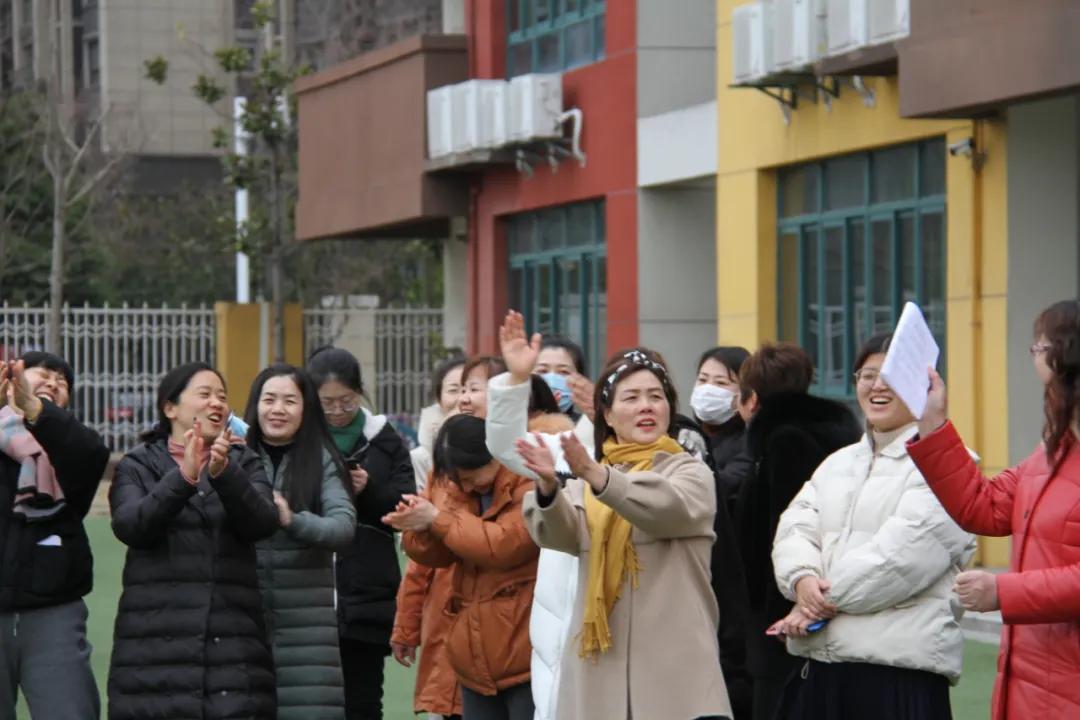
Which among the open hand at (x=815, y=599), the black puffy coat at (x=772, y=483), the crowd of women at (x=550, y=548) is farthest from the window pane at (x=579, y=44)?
the open hand at (x=815, y=599)

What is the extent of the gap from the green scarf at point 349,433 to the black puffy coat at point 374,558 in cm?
2

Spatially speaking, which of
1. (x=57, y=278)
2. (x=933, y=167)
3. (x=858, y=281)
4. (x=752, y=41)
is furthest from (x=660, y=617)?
(x=57, y=278)

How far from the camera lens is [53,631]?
28.0 feet

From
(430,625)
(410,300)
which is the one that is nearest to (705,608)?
(430,625)

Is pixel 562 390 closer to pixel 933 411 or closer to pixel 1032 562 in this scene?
pixel 933 411

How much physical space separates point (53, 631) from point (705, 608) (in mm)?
2795

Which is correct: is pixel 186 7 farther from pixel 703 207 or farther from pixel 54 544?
pixel 54 544

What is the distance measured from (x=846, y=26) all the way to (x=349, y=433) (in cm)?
958

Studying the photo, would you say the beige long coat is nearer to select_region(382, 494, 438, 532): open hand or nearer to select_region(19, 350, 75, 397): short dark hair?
select_region(382, 494, 438, 532): open hand

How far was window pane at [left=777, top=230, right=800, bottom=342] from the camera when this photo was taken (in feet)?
68.1

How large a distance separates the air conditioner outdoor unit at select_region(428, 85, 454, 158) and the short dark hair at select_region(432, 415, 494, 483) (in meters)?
17.8

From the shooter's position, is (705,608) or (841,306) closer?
(705,608)

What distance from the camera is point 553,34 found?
83.4 ft

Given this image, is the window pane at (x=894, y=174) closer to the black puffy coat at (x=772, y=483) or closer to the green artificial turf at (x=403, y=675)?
the green artificial turf at (x=403, y=675)
